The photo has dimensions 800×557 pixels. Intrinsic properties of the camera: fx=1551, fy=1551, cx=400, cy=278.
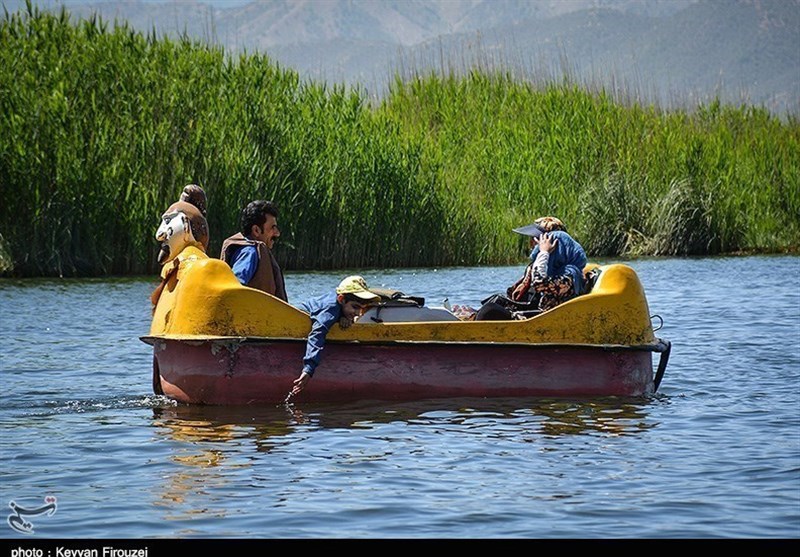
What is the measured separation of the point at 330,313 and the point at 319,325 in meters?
0.11

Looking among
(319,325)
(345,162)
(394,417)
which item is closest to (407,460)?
(394,417)

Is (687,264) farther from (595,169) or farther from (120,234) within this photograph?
(120,234)

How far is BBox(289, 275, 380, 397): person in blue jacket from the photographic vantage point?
34.6 feet

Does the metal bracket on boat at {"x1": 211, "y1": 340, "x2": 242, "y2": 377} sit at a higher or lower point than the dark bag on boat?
lower

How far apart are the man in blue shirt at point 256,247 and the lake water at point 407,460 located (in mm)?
847

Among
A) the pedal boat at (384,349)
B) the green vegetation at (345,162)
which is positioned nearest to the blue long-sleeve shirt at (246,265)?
the pedal boat at (384,349)

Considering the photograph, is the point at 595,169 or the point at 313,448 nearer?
the point at 313,448

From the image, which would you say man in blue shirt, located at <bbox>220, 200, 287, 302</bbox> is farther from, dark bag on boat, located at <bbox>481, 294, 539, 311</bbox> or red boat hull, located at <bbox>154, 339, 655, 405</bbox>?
dark bag on boat, located at <bbox>481, 294, 539, 311</bbox>

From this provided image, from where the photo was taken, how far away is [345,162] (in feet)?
80.7

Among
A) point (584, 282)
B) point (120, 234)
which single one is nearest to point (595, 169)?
point (120, 234)

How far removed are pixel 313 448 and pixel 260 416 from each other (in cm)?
125

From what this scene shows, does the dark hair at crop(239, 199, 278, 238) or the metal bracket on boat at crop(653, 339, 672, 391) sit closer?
the dark hair at crop(239, 199, 278, 238)

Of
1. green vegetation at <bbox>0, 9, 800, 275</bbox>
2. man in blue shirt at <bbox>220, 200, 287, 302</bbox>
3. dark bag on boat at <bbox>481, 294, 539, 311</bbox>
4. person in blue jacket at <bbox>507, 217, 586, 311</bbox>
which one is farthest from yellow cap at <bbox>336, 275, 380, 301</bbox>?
green vegetation at <bbox>0, 9, 800, 275</bbox>

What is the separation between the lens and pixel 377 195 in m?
24.7
